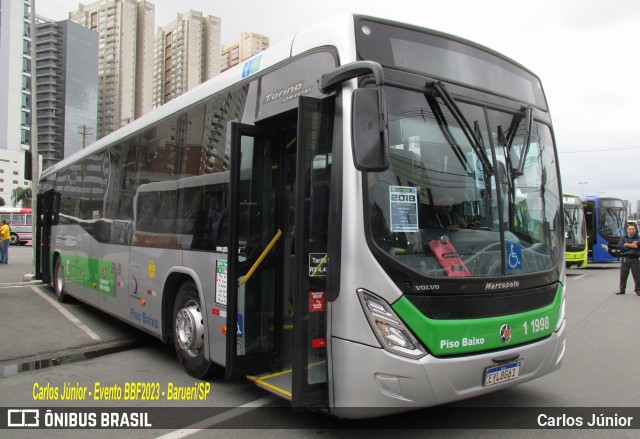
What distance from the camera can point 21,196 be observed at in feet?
278

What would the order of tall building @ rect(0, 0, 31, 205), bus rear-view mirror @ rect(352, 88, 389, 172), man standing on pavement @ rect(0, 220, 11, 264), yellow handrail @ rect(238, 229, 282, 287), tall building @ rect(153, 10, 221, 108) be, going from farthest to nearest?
tall building @ rect(0, 0, 31, 205) → man standing on pavement @ rect(0, 220, 11, 264) → tall building @ rect(153, 10, 221, 108) → yellow handrail @ rect(238, 229, 282, 287) → bus rear-view mirror @ rect(352, 88, 389, 172)

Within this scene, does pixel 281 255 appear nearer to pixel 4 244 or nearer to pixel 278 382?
pixel 278 382

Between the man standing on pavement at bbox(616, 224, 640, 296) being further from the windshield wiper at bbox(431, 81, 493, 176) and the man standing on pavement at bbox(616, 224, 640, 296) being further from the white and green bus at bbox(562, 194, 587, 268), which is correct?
the windshield wiper at bbox(431, 81, 493, 176)

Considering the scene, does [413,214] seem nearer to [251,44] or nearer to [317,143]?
[317,143]

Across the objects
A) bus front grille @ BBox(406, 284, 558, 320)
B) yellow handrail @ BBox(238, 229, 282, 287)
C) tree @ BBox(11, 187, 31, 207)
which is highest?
tree @ BBox(11, 187, 31, 207)

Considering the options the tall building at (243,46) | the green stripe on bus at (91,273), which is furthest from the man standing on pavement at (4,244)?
the tall building at (243,46)

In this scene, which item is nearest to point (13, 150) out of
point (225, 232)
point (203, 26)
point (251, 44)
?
point (203, 26)

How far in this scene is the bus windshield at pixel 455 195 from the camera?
3.47 metres

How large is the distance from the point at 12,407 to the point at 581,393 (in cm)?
537

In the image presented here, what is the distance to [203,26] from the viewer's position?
2006 cm

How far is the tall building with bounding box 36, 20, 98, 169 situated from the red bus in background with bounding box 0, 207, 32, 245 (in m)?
9.66

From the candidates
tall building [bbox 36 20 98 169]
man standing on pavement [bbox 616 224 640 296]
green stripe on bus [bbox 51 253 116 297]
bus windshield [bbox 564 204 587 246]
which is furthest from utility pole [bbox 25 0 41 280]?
tall building [bbox 36 20 98 169]

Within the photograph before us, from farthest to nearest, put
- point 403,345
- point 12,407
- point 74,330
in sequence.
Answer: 1. point 74,330
2. point 12,407
3. point 403,345

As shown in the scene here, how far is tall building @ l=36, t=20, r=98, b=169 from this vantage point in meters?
45.6
